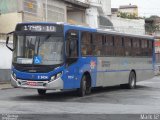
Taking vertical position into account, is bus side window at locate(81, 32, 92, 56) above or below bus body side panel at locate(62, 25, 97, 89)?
above

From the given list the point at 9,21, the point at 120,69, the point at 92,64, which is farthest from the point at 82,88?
the point at 9,21

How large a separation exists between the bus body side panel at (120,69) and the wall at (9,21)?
1160 centimetres

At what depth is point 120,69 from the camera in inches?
1003

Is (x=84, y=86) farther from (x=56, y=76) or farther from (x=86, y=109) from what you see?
(x=86, y=109)

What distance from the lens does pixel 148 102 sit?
1897cm

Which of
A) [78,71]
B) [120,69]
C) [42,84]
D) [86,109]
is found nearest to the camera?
[86,109]

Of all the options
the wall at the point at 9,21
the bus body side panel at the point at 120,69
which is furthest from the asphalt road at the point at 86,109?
the wall at the point at 9,21

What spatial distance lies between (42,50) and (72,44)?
4.61ft

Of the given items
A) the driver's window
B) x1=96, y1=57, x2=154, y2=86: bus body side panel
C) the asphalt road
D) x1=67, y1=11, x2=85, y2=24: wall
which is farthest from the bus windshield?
x1=67, y1=11, x2=85, y2=24: wall

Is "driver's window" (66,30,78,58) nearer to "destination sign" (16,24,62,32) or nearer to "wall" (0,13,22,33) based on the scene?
"destination sign" (16,24,62,32)

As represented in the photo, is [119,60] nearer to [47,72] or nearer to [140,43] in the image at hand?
[140,43]

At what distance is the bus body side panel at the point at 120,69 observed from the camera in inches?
916

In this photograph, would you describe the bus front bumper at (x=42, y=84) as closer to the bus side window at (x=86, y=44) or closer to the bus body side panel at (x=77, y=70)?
the bus body side panel at (x=77, y=70)

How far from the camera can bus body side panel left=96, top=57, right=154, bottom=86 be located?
23264 millimetres
